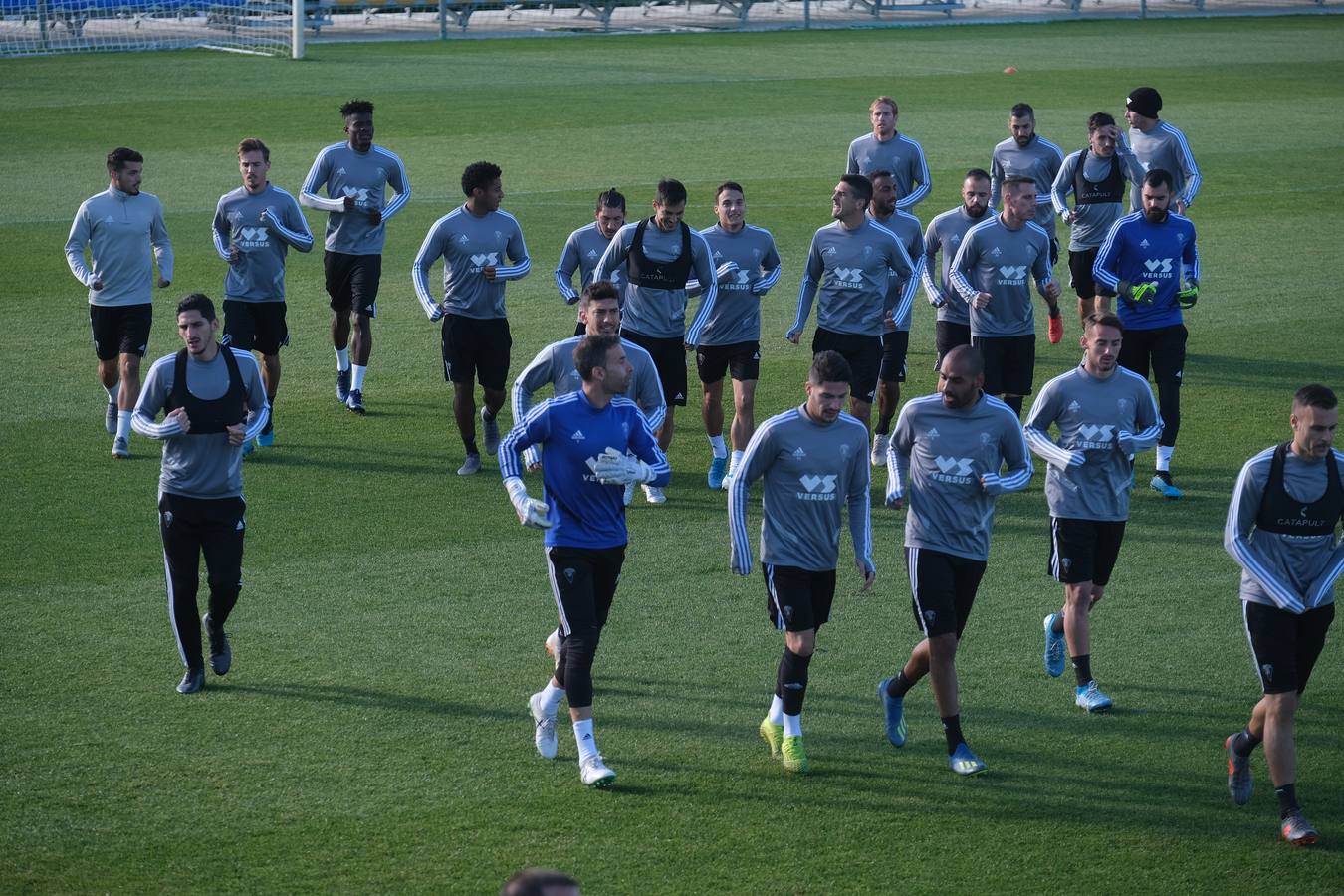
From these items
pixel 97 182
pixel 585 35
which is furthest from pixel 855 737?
pixel 585 35

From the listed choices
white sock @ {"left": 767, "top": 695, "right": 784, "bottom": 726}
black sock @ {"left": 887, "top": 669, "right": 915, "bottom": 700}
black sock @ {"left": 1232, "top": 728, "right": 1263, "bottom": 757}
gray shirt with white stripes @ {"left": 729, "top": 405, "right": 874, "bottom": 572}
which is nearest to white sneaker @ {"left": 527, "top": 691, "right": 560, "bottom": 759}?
white sock @ {"left": 767, "top": 695, "right": 784, "bottom": 726}

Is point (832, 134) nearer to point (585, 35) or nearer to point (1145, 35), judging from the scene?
point (585, 35)

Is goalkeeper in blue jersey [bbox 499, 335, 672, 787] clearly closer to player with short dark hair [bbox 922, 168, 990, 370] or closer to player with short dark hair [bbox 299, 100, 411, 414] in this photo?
player with short dark hair [bbox 922, 168, 990, 370]

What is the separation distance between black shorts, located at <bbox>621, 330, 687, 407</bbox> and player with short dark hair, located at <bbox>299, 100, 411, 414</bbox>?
2953 millimetres

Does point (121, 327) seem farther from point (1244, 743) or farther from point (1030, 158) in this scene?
point (1244, 743)

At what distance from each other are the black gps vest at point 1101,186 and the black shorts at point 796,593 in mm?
8916

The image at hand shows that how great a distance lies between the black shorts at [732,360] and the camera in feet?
42.4

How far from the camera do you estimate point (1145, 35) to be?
4603 cm

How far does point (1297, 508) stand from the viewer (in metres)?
7.46

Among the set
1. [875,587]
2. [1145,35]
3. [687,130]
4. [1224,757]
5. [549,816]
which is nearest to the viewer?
[549,816]

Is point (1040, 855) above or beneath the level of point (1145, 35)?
beneath

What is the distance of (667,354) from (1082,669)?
4.88 metres

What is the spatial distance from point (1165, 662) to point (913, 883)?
3177 mm

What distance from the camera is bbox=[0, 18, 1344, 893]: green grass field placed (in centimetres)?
736
